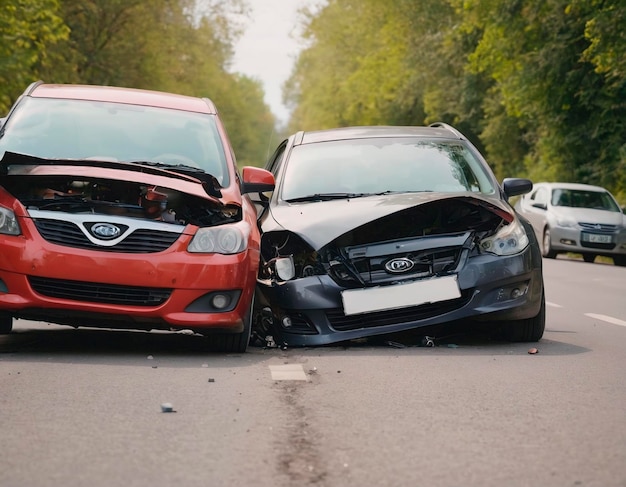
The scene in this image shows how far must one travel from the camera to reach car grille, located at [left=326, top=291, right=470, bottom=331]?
8.82m

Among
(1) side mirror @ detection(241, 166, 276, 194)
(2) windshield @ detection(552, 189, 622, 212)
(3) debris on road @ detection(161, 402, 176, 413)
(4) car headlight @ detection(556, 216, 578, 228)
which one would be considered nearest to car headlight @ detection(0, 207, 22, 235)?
(1) side mirror @ detection(241, 166, 276, 194)

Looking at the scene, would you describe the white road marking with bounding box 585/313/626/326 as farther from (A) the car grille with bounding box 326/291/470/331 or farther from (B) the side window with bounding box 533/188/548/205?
(B) the side window with bounding box 533/188/548/205

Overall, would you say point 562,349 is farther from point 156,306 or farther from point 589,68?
point 589,68

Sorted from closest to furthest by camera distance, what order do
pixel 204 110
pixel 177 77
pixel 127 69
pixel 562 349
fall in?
1. pixel 562 349
2. pixel 204 110
3. pixel 127 69
4. pixel 177 77

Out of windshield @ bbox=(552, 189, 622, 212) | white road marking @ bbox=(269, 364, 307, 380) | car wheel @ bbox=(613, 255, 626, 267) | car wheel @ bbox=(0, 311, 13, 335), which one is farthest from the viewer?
windshield @ bbox=(552, 189, 622, 212)

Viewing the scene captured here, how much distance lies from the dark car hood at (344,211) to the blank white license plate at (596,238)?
663 inches

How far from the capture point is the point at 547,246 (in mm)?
27031

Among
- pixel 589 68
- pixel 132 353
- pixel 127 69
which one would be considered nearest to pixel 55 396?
pixel 132 353

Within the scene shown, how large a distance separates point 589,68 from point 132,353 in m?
26.7

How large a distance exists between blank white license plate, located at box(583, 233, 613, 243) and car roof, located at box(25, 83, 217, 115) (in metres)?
16.6

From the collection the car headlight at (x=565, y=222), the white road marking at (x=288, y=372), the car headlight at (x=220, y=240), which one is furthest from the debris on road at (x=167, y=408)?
the car headlight at (x=565, y=222)

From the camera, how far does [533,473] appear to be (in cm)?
470

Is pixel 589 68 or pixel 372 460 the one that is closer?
pixel 372 460

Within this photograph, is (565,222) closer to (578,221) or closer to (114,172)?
(578,221)
